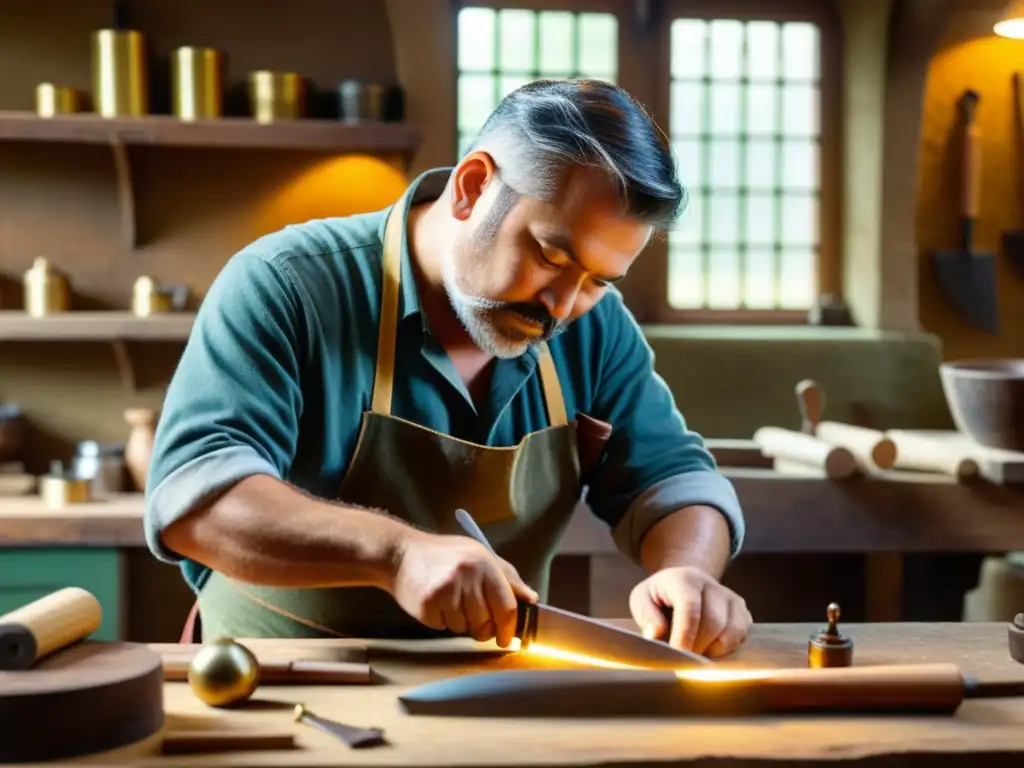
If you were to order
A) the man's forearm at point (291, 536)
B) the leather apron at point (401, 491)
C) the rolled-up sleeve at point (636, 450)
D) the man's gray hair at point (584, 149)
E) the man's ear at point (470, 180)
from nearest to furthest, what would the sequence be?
the man's forearm at point (291, 536), the man's gray hair at point (584, 149), the man's ear at point (470, 180), the leather apron at point (401, 491), the rolled-up sleeve at point (636, 450)

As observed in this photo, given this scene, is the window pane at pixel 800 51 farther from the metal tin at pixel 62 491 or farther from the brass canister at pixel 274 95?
the metal tin at pixel 62 491

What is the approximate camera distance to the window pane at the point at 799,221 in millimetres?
4871

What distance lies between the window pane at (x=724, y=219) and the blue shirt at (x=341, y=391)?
2.46 meters

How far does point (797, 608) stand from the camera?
443 cm

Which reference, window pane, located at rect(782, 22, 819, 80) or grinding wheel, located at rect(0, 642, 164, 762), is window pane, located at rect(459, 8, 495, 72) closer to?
window pane, located at rect(782, 22, 819, 80)

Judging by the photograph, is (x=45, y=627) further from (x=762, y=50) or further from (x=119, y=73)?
(x=762, y=50)

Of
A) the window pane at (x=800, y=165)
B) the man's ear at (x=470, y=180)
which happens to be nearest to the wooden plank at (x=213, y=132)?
the window pane at (x=800, y=165)

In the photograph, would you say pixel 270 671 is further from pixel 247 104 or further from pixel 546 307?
pixel 247 104

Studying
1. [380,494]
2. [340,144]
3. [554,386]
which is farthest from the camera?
[340,144]

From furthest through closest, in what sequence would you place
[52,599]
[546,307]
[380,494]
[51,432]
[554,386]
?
[51,432] < [554,386] < [380,494] < [546,307] < [52,599]

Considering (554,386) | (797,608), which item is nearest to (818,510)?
(797,608)

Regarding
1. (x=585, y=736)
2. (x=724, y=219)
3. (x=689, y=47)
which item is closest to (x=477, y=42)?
(x=689, y=47)

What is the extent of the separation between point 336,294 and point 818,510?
194cm

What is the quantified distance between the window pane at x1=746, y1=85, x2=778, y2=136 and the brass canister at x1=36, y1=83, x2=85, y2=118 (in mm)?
2519
